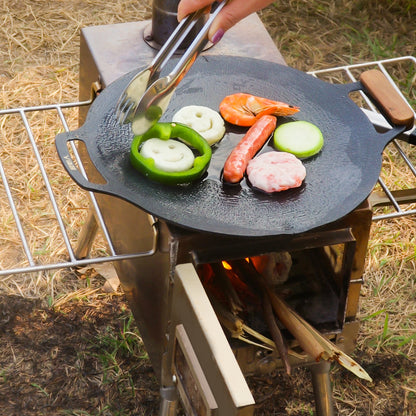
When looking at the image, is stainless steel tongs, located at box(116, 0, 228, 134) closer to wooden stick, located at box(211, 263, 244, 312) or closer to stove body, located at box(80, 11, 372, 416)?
stove body, located at box(80, 11, 372, 416)

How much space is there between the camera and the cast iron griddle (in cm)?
163

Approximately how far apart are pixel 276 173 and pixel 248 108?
0.32 meters

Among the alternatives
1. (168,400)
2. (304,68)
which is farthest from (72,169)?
(304,68)

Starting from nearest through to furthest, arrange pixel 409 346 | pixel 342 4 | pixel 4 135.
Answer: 1. pixel 409 346
2. pixel 4 135
3. pixel 342 4

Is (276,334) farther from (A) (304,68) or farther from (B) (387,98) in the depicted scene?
(A) (304,68)

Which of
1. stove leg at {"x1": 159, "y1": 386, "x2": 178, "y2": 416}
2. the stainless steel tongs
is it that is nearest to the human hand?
the stainless steel tongs

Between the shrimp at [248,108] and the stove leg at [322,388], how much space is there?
0.86 meters

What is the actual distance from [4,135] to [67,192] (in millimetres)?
533

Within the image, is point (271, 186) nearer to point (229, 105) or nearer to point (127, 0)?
point (229, 105)

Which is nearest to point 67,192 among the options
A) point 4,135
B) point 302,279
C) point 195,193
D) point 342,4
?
point 4,135

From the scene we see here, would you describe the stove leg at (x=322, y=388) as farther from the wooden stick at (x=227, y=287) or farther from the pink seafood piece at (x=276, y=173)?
the pink seafood piece at (x=276, y=173)

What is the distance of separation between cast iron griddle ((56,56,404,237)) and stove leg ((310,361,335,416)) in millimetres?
786

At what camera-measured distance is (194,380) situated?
65.6 inches

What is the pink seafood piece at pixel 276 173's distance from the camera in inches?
66.7
